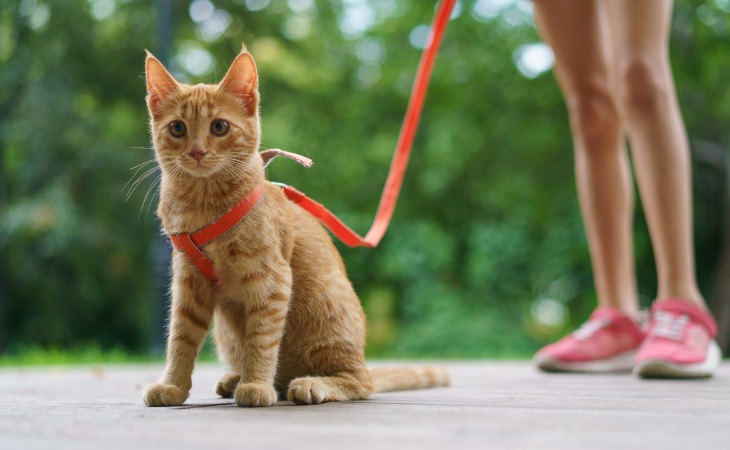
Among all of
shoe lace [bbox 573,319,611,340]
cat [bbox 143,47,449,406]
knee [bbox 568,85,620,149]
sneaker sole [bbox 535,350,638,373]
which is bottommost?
sneaker sole [bbox 535,350,638,373]

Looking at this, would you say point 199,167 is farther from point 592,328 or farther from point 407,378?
point 592,328

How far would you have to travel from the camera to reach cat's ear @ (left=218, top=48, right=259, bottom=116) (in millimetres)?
1714

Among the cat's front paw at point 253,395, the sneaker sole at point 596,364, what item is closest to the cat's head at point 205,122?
the cat's front paw at point 253,395

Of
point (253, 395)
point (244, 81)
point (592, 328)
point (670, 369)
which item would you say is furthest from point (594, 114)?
point (253, 395)

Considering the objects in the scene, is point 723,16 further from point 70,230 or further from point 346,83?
point 70,230

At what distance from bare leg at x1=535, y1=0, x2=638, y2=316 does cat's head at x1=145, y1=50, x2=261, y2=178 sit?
4.90 ft

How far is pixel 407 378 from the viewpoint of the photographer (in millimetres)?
2094

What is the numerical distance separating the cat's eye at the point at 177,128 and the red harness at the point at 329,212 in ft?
0.69

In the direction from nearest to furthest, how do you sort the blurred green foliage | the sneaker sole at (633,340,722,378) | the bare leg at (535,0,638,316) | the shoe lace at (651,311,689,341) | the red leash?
1. the red leash
2. the sneaker sole at (633,340,722,378)
3. the shoe lace at (651,311,689,341)
4. the bare leg at (535,0,638,316)
5. the blurred green foliage

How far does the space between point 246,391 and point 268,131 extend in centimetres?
772

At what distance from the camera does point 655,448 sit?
1058mm

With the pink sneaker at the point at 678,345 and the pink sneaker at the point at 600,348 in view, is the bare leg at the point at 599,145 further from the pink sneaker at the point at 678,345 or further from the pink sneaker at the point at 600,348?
the pink sneaker at the point at 678,345

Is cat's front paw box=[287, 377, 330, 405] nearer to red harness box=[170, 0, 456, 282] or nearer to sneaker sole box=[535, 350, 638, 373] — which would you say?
red harness box=[170, 0, 456, 282]

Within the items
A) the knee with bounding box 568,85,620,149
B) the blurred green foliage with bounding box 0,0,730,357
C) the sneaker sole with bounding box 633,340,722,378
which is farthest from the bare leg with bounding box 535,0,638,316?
the blurred green foliage with bounding box 0,0,730,357
